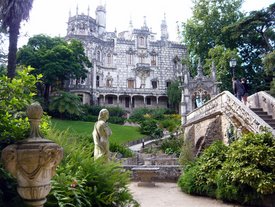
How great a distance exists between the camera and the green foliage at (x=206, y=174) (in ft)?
32.8

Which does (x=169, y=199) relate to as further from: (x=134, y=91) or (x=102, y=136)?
(x=134, y=91)

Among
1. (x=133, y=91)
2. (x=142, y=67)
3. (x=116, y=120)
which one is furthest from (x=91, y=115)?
(x=142, y=67)

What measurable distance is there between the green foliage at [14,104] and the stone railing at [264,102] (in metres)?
11.0

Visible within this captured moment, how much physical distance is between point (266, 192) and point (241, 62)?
30154 mm

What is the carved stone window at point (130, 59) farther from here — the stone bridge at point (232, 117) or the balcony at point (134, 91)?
the stone bridge at point (232, 117)

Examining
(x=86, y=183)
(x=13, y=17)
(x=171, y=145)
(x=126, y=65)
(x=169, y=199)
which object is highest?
(x=126, y=65)

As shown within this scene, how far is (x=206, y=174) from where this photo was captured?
10266mm

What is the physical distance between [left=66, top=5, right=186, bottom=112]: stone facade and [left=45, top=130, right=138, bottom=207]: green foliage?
134 ft

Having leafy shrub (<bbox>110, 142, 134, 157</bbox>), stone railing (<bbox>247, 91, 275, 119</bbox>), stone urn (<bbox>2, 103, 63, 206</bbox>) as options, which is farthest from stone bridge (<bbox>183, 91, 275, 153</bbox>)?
stone urn (<bbox>2, 103, 63, 206</bbox>)

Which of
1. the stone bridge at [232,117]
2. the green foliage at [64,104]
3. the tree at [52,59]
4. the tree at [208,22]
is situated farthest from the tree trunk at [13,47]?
the tree at [208,22]

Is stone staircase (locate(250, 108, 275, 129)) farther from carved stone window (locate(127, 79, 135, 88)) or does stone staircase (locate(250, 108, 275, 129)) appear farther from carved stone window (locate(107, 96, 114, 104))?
carved stone window (locate(127, 79, 135, 88))

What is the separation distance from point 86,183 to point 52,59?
1373 inches

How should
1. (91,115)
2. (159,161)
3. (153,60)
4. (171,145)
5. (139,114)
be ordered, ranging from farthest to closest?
(153,60)
(139,114)
(91,115)
(171,145)
(159,161)

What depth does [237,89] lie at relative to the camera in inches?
608
